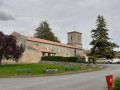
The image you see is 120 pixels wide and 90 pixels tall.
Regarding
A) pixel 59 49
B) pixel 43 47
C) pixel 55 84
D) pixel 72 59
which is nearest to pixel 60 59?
pixel 72 59

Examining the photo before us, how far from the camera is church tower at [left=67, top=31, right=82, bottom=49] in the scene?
83.9 meters

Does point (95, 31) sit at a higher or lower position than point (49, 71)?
higher

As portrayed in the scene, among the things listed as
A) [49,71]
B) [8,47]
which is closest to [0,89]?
[49,71]

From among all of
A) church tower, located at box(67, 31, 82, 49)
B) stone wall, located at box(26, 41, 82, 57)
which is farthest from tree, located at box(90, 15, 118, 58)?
church tower, located at box(67, 31, 82, 49)

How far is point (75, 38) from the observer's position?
8388cm

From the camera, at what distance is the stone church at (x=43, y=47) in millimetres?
43500

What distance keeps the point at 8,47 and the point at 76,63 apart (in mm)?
14837

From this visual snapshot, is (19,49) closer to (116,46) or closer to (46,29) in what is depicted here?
(116,46)

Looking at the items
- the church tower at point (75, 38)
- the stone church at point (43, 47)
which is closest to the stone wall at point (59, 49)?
the stone church at point (43, 47)

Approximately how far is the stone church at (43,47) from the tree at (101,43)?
1274 centimetres

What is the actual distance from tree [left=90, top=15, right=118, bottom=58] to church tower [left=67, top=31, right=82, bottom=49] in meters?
25.6

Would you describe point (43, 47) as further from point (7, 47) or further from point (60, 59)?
point (7, 47)

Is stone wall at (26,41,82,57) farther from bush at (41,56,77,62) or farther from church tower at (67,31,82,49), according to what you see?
church tower at (67,31,82,49)

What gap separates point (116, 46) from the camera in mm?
54500
